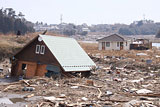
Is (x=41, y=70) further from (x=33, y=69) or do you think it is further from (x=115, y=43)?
(x=115, y=43)

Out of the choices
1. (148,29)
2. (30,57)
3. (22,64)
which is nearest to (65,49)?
(30,57)

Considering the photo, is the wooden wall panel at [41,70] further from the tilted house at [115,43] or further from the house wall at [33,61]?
the tilted house at [115,43]

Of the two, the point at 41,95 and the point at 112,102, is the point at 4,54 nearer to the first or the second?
the point at 41,95

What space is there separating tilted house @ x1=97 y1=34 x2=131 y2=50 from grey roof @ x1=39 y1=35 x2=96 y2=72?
19939mm

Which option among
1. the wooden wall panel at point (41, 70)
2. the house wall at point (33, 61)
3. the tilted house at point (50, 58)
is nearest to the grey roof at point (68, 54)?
the tilted house at point (50, 58)

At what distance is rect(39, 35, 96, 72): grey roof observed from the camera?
16575mm

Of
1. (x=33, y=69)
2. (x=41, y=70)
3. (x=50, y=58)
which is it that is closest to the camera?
(x=50, y=58)

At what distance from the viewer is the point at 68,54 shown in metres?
17.8

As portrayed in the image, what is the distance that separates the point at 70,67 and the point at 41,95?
6.79 m

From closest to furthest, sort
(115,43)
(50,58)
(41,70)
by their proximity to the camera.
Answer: (50,58) → (41,70) → (115,43)

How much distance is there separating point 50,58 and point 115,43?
23309 mm

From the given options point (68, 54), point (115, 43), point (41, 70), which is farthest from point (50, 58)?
point (115, 43)

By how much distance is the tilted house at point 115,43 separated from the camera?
1519 inches

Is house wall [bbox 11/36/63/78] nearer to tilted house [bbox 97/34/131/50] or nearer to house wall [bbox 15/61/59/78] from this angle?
house wall [bbox 15/61/59/78]
